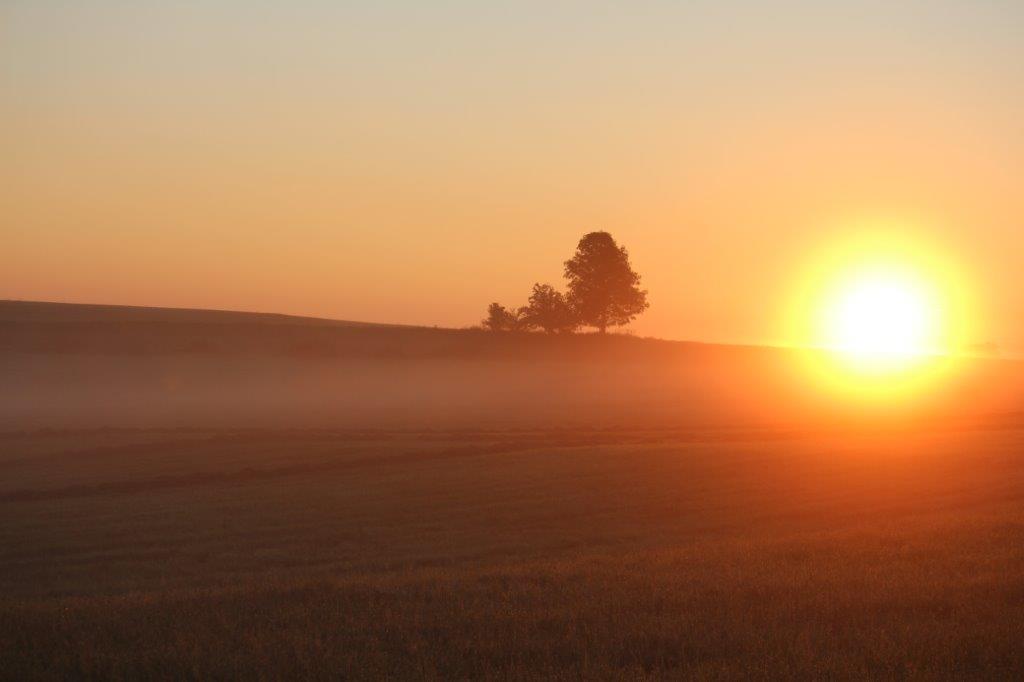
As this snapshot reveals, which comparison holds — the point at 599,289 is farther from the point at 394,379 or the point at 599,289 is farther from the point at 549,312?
the point at 394,379

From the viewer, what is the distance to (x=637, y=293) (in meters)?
90.0

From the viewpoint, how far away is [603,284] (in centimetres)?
8925

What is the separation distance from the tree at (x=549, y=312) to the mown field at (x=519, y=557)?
55.9 m

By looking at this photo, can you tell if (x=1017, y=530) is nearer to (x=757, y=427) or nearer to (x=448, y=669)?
(x=448, y=669)

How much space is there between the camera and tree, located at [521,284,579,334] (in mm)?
92812

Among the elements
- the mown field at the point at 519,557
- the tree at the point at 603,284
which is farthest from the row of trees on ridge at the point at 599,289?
the mown field at the point at 519,557

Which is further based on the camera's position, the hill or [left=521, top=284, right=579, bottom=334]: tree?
[left=521, top=284, right=579, bottom=334]: tree

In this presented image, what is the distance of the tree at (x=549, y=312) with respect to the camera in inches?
3654

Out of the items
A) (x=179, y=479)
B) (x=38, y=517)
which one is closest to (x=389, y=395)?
(x=179, y=479)

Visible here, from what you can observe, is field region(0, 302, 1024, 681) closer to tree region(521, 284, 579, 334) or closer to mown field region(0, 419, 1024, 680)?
mown field region(0, 419, 1024, 680)

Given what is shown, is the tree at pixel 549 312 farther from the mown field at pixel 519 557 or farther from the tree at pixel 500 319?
the mown field at pixel 519 557

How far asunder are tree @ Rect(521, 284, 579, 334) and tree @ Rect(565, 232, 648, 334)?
1.77 metres

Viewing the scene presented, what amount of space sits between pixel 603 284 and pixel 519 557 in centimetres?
7446

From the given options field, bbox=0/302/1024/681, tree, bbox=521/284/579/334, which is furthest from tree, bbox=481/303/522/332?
field, bbox=0/302/1024/681
